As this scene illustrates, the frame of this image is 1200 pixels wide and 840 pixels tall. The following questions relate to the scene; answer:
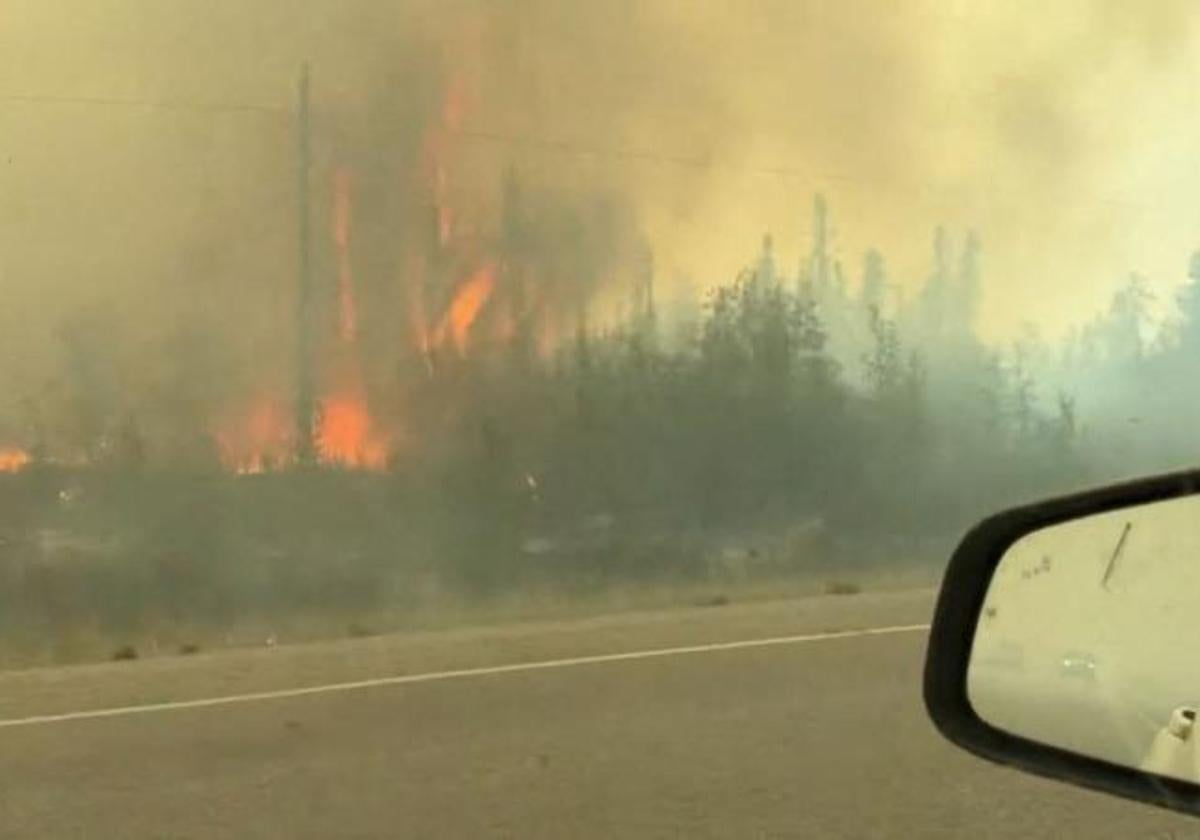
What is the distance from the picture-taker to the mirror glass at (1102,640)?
8.52 ft

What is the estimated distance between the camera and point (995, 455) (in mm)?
21922

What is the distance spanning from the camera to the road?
5699 millimetres

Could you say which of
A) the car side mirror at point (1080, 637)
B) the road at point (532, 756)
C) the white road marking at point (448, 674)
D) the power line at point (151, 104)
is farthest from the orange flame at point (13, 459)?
the car side mirror at point (1080, 637)

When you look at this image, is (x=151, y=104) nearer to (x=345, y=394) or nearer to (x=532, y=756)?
(x=345, y=394)

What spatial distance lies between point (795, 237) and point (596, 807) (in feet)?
53.8

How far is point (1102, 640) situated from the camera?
278cm

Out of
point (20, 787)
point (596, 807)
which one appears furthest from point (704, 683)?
point (20, 787)

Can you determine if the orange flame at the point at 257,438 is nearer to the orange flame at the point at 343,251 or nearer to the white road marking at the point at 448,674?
the orange flame at the point at 343,251

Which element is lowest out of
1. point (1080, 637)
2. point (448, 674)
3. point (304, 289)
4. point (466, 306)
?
point (448, 674)

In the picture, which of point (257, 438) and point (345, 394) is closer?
point (257, 438)

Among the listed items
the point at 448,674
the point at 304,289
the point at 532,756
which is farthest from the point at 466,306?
the point at 532,756

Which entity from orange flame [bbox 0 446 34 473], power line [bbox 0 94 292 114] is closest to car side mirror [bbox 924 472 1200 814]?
orange flame [bbox 0 446 34 473]

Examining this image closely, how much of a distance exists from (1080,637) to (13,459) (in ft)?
48.0

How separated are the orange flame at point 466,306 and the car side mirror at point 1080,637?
16507 mm
